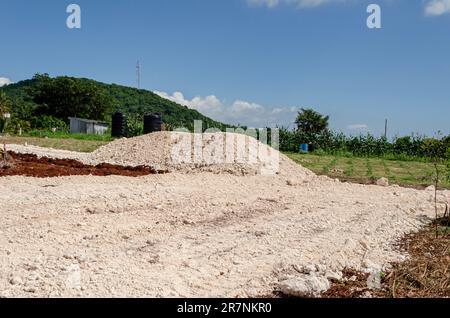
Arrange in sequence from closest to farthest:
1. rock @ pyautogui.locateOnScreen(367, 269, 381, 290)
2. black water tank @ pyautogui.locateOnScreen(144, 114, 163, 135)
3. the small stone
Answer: the small stone
rock @ pyautogui.locateOnScreen(367, 269, 381, 290)
black water tank @ pyautogui.locateOnScreen(144, 114, 163, 135)

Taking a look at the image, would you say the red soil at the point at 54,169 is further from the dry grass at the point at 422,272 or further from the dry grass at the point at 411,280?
the dry grass at the point at 411,280

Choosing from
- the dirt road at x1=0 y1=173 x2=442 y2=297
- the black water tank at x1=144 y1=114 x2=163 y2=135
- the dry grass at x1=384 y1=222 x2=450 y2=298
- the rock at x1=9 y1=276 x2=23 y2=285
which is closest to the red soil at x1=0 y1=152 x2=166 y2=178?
the dirt road at x1=0 y1=173 x2=442 y2=297

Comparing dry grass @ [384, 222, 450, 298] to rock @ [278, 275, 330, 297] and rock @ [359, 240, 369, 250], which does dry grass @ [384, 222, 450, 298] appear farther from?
rock @ [278, 275, 330, 297]

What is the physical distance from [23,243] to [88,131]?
42521 mm

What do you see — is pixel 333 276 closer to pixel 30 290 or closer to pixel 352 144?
pixel 30 290

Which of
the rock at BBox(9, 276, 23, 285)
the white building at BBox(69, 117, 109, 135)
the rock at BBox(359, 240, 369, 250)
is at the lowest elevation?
the rock at BBox(9, 276, 23, 285)

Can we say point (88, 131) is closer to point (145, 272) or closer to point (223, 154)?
point (223, 154)

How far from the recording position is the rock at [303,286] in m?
3.81

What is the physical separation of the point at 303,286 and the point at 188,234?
2144mm

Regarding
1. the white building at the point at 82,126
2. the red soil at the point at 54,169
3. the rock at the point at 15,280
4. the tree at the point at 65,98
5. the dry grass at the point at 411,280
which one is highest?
the tree at the point at 65,98

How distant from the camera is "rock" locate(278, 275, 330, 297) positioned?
381 cm

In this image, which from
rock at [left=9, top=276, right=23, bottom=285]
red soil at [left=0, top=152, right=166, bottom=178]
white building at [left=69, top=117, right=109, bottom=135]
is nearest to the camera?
rock at [left=9, top=276, right=23, bottom=285]

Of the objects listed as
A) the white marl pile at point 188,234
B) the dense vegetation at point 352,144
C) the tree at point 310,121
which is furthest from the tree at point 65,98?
the white marl pile at point 188,234

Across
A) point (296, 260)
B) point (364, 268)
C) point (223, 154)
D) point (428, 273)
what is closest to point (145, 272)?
point (296, 260)
